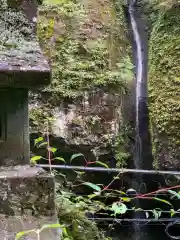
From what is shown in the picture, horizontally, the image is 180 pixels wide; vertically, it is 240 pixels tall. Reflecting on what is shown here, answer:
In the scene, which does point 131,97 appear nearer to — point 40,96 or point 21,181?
point 40,96

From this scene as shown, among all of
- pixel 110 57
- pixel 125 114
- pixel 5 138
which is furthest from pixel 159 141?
pixel 5 138

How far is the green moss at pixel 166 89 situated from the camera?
4148 millimetres

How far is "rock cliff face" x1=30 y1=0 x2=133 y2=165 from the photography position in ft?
13.6

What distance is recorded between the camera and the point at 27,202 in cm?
149

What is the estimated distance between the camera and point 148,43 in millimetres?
5621

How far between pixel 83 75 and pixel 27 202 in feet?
9.71

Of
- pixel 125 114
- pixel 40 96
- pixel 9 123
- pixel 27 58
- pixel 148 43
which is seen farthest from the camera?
pixel 148 43

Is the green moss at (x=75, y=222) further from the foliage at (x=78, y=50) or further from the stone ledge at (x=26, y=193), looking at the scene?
the foliage at (x=78, y=50)

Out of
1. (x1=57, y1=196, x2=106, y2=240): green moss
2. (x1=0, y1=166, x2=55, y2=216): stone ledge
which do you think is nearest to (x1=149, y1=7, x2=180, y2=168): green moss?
(x1=57, y1=196, x2=106, y2=240): green moss

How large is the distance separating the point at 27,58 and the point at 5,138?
1.23 ft

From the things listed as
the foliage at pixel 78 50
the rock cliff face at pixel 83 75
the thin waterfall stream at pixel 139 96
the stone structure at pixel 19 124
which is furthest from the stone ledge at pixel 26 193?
the thin waterfall stream at pixel 139 96

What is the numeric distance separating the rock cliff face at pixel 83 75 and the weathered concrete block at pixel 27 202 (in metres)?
2.54

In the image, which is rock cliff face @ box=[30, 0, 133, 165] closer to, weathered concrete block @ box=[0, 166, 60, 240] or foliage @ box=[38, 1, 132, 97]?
foliage @ box=[38, 1, 132, 97]

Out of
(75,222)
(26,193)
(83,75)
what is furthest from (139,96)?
(26,193)
